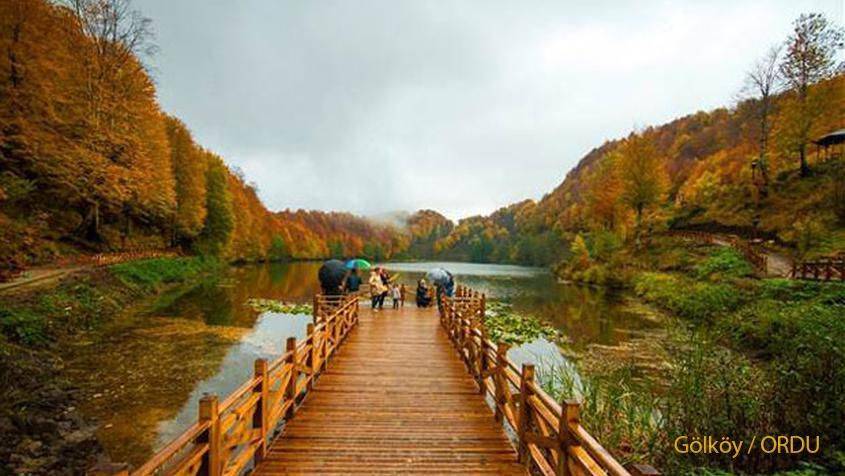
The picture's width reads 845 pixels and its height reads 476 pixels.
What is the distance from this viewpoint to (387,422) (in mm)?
5746

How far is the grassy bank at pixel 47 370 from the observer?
6098 mm

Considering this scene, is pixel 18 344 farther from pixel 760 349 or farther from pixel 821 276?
pixel 821 276

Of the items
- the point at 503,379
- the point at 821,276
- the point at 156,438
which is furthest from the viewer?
the point at 821,276

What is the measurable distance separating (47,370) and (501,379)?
36.0ft

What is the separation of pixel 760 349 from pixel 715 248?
18116 mm

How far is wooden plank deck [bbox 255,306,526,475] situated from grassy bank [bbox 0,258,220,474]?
3836 mm

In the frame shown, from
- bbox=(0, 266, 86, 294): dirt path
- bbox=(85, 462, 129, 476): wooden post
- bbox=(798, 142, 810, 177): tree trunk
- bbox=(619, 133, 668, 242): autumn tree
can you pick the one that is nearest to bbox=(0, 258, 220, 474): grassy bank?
bbox=(0, 266, 86, 294): dirt path

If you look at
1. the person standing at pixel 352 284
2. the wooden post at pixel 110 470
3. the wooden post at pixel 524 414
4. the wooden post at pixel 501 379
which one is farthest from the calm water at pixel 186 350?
the wooden post at pixel 524 414

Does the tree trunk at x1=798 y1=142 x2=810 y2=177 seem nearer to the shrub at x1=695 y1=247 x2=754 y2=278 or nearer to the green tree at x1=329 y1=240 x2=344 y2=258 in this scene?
the shrub at x1=695 y1=247 x2=754 y2=278

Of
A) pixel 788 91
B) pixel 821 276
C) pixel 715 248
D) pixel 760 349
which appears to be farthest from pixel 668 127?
pixel 760 349

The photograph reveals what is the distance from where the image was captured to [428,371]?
8.32 m

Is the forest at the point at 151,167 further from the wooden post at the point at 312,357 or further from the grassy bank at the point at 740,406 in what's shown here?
the grassy bank at the point at 740,406

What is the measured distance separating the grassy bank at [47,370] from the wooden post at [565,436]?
7.10 metres

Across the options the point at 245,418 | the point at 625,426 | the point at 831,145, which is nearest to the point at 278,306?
the point at 245,418
